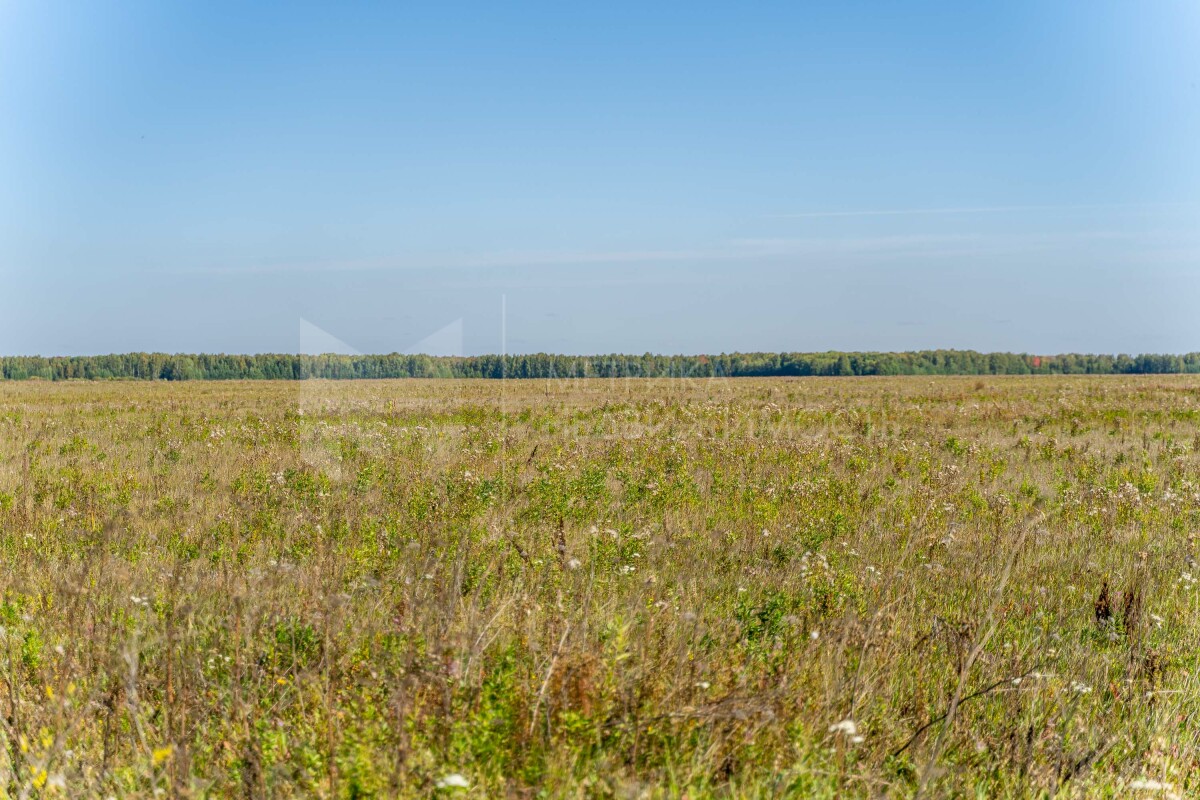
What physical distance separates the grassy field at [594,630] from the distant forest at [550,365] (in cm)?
9284

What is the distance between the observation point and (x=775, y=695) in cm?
300

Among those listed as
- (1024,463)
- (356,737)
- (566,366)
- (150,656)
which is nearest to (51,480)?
(150,656)

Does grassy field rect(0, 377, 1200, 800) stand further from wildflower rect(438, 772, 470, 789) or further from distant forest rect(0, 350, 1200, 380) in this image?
distant forest rect(0, 350, 1200, 380)

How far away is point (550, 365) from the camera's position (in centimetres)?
11994

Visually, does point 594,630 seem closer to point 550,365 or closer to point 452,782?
point 452,782

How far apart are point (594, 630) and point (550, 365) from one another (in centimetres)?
11644

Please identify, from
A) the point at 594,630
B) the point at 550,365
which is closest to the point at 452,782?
the point at 594,630

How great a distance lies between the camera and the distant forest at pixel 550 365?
10881 centimetres

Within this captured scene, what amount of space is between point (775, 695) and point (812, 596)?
2.22m

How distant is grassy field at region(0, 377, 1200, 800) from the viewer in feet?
9.24

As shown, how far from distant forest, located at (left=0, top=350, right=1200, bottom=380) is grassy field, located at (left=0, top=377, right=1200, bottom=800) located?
9284 centimetres

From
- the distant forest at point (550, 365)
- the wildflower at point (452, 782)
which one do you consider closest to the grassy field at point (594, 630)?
the wildflower at point (452, 782)

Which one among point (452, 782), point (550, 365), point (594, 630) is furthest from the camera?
point (550, 365)

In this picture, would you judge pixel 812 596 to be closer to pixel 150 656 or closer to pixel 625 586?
pixel 625 586
